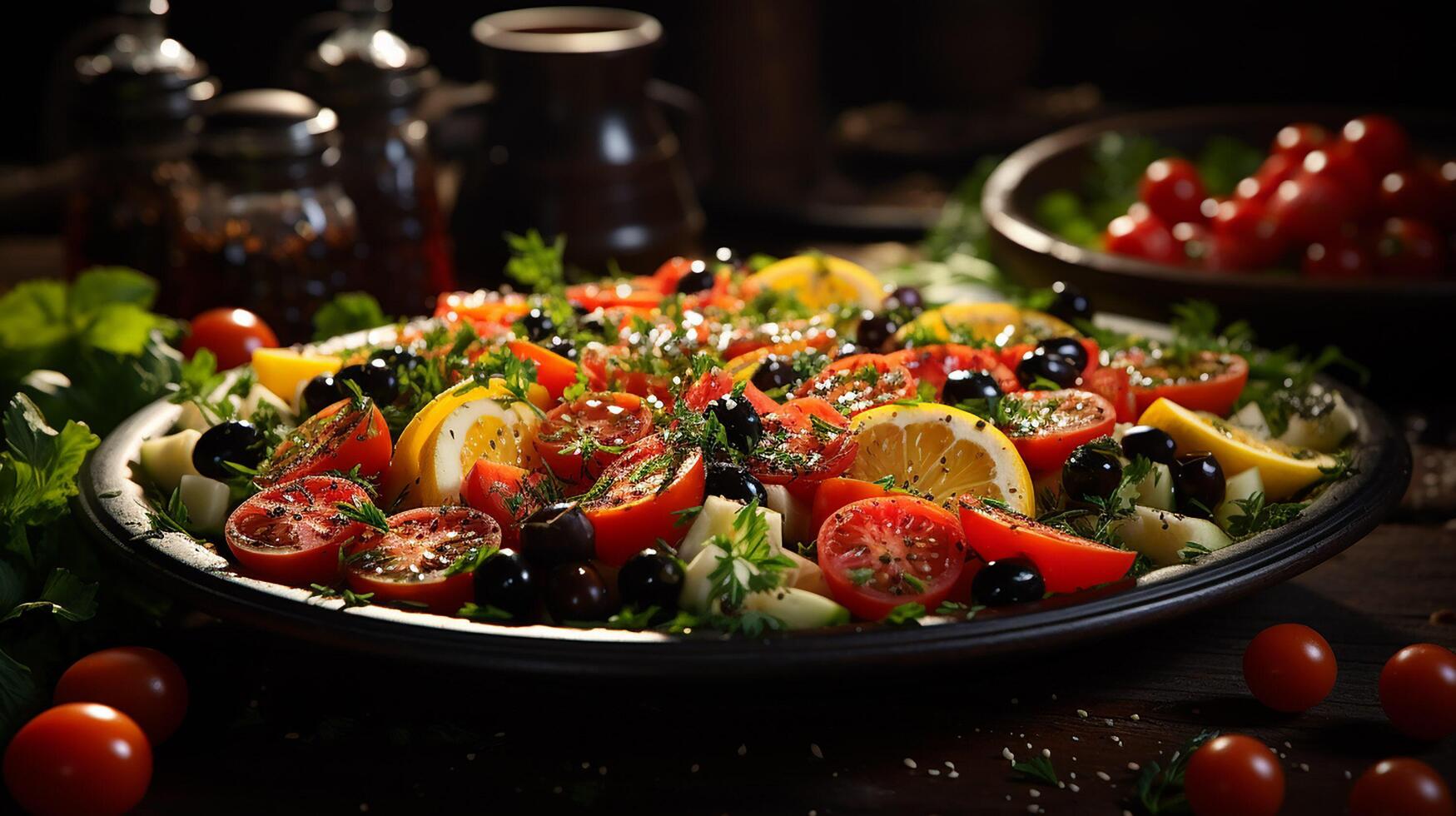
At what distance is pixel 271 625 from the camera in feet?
4.59

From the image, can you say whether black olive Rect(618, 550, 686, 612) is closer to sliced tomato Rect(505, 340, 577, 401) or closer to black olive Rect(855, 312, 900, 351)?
sliced tomato Rect(505, 340, 577, 401)

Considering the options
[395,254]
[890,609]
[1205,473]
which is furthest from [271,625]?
[395,254]

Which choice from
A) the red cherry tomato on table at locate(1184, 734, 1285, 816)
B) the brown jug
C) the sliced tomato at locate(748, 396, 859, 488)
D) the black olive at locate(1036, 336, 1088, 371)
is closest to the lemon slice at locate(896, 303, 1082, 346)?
the black olive at locate(1036, 336, 1088, 371)

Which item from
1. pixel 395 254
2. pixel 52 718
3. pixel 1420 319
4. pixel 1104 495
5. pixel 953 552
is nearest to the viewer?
pixel 52 718

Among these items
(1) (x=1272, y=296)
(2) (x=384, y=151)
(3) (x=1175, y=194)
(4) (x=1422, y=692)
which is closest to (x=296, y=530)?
(4) (x=1422, y=692)

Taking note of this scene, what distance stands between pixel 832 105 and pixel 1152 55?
145 centimetres

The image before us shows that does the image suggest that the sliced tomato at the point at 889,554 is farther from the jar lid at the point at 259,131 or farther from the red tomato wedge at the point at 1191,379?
the jar lid at the point at 259,131

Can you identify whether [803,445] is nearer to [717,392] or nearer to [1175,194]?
[717,392]

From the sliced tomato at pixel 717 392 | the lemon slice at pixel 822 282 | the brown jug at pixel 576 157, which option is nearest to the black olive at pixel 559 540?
the sliced tomato at pixel 717 392

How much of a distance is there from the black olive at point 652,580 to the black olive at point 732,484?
0.43 feet

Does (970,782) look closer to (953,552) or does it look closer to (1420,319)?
(953,552)

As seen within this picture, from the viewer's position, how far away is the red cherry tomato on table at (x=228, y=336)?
2.54 meters

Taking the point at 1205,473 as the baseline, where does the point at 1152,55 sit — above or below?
below

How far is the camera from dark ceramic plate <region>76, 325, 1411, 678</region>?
1.33 meters
